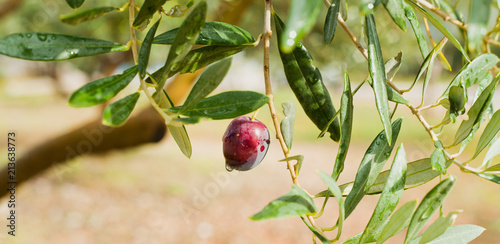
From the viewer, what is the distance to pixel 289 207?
0.36 metres

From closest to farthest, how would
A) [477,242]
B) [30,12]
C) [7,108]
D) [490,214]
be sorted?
[477,242] → [490,214] → [30,12] → [7,108]

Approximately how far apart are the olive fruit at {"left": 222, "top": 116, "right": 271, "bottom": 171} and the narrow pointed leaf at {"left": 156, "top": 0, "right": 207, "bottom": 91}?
8.1 inches

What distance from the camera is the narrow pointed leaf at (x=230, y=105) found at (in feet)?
1.39

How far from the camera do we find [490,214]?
470 centimetres

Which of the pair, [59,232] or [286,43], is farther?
[59,232]

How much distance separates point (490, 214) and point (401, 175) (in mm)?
4937

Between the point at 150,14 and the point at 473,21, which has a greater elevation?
the point at 150,14

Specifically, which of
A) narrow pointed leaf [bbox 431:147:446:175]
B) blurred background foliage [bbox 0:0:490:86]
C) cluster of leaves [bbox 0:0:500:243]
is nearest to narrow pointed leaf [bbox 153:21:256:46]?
cluster of leaves [bbox 0:0:500:243]

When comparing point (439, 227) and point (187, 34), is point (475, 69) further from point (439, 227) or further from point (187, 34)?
point (187, 34)

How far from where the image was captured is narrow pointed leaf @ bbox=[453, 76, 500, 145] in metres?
0.46

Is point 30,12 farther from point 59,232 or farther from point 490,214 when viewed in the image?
point 490,214

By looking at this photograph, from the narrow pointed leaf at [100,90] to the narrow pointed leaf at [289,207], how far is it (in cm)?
16

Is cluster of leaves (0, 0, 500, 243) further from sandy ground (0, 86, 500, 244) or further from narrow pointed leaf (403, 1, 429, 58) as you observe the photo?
sandy ground (0, 86, 500, 244)

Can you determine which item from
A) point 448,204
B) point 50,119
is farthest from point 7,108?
point 448,204
